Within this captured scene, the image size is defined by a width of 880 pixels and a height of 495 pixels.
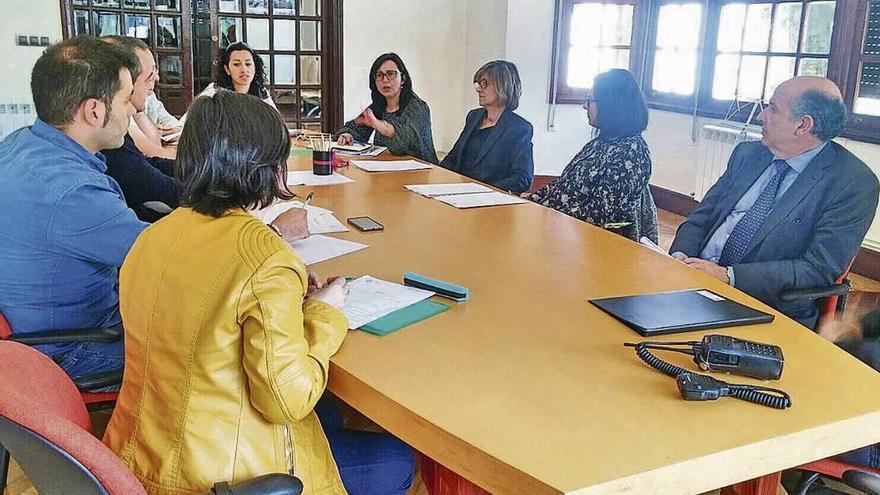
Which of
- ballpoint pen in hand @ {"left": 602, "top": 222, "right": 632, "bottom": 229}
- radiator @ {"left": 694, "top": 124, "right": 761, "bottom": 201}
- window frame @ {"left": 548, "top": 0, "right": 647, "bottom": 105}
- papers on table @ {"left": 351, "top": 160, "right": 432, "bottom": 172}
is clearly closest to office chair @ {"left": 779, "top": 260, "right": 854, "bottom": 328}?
ballpoint pen in hand @ {"left": 602, "top": 222, "right": 632, "bottom": 229}

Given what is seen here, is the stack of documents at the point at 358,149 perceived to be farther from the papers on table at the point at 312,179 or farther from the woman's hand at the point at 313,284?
the woman's hand at the point at 313,284

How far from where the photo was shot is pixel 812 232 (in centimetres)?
238

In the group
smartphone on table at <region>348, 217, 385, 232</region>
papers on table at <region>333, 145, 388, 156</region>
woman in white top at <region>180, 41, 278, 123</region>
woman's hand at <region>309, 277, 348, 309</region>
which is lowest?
smartphone on table at <region>348, 217, 385, 232</region>

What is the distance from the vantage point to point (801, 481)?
1625mm

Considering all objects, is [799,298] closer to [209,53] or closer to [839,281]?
[839,281]

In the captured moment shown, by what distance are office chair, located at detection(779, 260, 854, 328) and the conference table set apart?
0.47 m

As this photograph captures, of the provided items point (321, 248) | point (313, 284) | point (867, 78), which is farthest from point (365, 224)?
point (867, 78)

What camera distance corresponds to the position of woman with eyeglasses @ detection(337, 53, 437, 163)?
159 inches

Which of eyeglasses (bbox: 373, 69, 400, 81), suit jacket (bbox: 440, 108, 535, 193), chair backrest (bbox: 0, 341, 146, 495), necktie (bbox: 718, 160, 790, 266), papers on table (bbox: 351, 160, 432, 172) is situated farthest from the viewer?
eyeglasses (bbox: 373, 69, 400, 81)

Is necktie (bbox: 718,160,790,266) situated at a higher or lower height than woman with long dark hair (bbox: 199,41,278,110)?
lower

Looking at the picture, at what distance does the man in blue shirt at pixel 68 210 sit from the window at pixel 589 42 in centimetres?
496

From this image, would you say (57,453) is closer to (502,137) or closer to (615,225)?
(615,225)

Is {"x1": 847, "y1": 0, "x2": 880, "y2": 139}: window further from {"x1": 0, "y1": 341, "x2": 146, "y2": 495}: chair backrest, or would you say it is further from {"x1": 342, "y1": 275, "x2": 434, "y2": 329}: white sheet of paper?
{"x1": 0, "y1": 341, "x2": 146, "y2": 495}: chair backrest

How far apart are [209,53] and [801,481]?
5904mm
